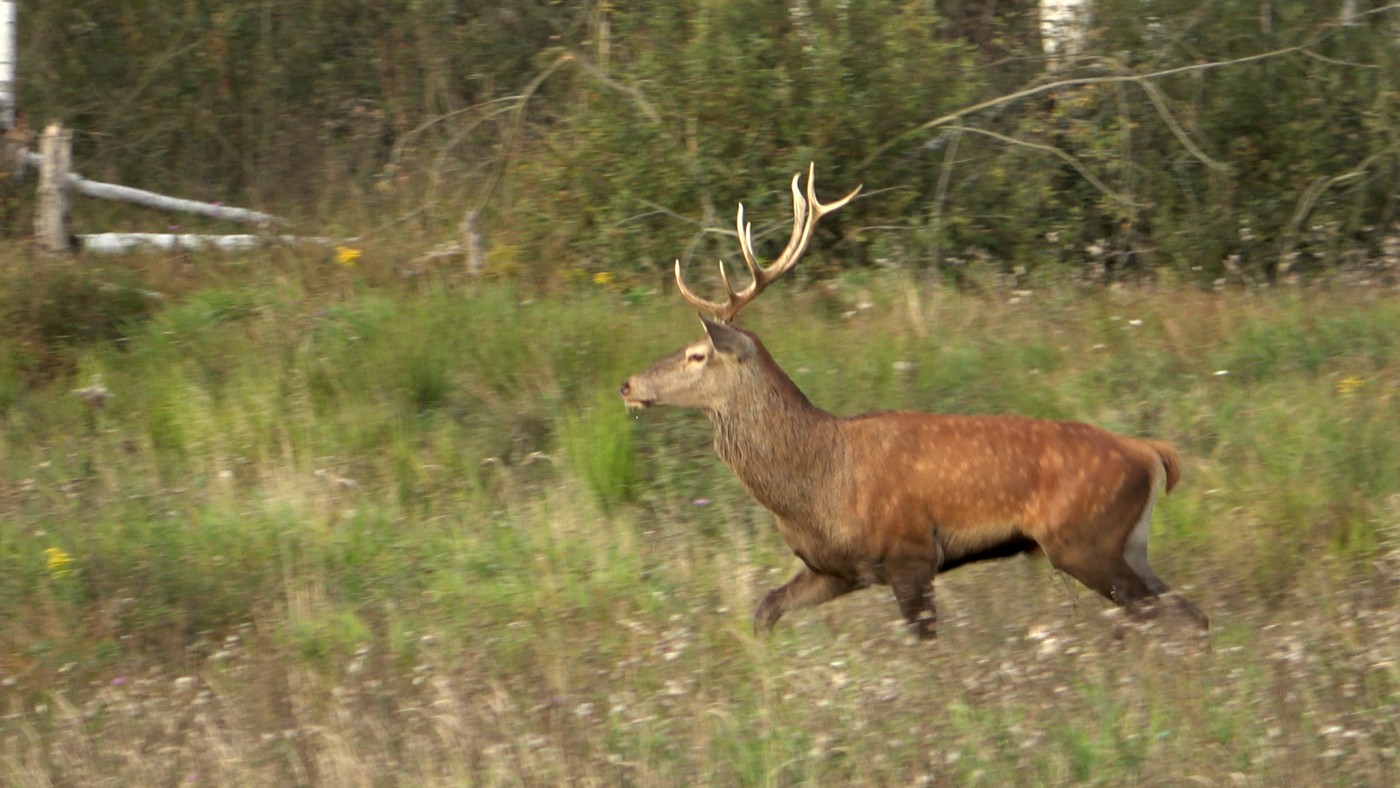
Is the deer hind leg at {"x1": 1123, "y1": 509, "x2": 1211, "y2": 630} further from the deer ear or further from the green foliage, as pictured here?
the green foliage

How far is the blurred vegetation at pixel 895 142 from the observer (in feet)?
33.1

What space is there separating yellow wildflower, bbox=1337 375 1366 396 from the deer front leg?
3.06 metres

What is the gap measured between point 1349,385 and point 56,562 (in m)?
5.37

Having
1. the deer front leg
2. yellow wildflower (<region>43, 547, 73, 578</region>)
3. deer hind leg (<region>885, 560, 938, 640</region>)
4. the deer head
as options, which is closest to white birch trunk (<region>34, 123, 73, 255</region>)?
yellow wildflower (<region>43, 547, 73, 578</region>)

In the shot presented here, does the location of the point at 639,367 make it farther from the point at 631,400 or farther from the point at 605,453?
the point at 631,400

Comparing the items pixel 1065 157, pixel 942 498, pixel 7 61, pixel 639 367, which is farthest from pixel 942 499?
pixel 7 61

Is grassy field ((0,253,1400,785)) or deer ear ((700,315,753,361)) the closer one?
grassy field ((0,253,1400,785))

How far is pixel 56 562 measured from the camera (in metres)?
6.44

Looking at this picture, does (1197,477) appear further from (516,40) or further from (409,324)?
(516,40)

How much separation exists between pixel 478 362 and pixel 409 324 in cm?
43

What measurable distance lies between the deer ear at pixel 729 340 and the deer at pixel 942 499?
0.01 meters

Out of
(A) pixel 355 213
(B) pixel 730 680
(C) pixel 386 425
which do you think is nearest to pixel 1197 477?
(B) pixel 730 680

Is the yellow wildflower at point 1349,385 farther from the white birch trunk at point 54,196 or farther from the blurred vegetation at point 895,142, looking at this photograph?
the white birch trunk at point 54,196

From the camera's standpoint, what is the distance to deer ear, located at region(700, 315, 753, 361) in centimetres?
634
